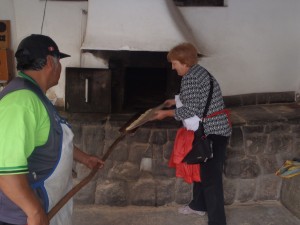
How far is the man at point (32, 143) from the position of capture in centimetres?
140

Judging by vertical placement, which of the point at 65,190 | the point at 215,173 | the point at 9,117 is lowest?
the point at 215,173

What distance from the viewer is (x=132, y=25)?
3312 millimetres

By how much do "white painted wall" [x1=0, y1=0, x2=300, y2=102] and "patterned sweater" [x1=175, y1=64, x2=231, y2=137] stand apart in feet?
3.78

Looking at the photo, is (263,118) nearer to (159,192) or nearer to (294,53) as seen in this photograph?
(294,53)

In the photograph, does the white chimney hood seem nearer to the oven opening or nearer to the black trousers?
the oven opening

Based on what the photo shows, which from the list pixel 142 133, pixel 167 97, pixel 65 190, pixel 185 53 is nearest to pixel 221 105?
pixel 185 53

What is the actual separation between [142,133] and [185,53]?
1013 millimetres

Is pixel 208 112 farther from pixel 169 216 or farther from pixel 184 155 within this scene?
pixel 169 216

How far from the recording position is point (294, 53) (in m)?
4.04

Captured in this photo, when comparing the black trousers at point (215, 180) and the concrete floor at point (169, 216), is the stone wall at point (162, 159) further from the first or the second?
the black trousers at point (215, 180)

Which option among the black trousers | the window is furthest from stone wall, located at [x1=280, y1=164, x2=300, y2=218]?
the window

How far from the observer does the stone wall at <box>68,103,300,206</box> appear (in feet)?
11.5

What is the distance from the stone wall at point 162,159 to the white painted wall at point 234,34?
540 mm

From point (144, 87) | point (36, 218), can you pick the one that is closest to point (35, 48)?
point (36, 218)
